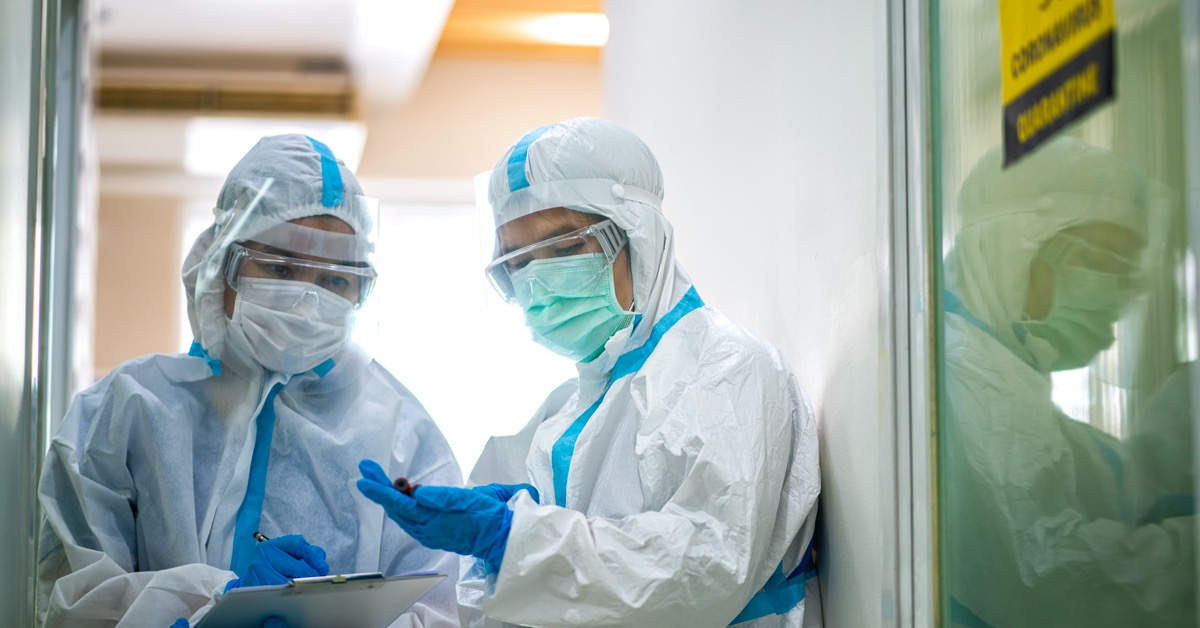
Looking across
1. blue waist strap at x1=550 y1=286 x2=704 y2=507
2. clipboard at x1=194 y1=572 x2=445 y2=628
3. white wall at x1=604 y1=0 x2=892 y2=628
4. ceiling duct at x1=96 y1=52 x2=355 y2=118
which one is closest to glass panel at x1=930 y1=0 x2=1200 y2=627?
white wall at x1=604 y1=0 x2=892 y2=628

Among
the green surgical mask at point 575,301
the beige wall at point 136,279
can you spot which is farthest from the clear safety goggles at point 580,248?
the beige wall at point 136,279

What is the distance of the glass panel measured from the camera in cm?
89

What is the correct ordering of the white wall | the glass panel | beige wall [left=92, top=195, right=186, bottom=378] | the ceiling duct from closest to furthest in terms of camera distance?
the glass panel < the white wall < the ceiling duct < beige wall [left=92, top=195, right=186, bottom=378]

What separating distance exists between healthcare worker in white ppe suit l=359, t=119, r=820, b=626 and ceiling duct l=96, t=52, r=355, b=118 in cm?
376

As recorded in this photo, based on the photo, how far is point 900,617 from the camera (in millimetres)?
1366

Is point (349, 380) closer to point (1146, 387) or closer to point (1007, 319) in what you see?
point (1007, 319)

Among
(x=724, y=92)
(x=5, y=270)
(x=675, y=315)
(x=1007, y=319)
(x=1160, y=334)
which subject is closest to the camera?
(x=1160, y=334)

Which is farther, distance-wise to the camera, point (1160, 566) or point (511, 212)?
point (511, 212)

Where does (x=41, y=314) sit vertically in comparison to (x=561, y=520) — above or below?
above

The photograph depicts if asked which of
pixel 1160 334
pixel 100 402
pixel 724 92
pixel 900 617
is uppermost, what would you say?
pixel 724 92

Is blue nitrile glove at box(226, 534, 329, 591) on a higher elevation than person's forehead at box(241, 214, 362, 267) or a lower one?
lower

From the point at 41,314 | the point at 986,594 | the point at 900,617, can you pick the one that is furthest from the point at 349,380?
the point at 986,594

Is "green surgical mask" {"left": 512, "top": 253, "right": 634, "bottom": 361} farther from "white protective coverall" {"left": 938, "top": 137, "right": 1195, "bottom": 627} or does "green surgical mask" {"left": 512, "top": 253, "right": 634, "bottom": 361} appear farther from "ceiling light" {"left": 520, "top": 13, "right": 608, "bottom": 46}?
"ceiling light" {"left": 520, "top": 13, "right": 608, "bottom": 46}

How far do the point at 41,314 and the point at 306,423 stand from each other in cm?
54
